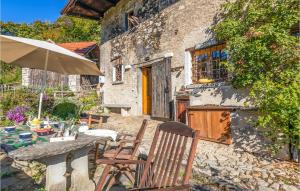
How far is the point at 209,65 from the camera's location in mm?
6086

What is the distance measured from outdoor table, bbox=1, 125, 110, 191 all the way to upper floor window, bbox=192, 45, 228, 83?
389 cm

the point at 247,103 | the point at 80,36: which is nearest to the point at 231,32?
the point at 247,103

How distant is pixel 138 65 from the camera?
901cm

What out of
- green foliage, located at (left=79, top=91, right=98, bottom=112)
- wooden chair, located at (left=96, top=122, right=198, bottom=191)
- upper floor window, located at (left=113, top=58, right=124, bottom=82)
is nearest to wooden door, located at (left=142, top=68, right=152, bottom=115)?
upper floor window, located at (left=113, top=58, right=124, bottom=82)

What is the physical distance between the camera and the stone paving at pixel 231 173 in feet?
9.84

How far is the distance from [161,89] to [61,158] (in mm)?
5260

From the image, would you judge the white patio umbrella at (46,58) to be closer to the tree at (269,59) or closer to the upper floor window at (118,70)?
the tree at (269,59)

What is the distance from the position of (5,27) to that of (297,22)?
30.1 meters

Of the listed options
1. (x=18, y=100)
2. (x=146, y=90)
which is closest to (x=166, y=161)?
(x=146, y=90)

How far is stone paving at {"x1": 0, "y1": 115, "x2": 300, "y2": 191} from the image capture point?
3.00 metres

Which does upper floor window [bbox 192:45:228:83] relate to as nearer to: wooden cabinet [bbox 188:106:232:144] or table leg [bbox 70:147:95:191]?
wooden cabinet [bbox 188:106:232:144]

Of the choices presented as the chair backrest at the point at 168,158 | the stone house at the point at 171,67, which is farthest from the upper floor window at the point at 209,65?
the chair backrest at the point at 168,158

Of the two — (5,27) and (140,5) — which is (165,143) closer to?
(140,5)

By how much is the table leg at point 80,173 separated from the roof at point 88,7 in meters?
8.84
